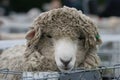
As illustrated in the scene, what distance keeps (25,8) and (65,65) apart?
21.4 meters

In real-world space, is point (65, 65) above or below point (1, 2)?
below

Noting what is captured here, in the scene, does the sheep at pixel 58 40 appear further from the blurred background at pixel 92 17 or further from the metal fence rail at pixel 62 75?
the blurred background at pixel 92 17

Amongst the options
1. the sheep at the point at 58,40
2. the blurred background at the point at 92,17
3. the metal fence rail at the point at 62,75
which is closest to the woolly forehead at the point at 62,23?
the sheep at the point at 58,40

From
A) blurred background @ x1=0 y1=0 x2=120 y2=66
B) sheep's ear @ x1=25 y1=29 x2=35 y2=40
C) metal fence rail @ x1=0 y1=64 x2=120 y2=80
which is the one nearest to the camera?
metal fence rail @ x1=0 y1=64 x2=120 y2=80

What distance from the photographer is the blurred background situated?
5895 millimetres

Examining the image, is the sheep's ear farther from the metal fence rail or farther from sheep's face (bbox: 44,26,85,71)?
the metal fence rail

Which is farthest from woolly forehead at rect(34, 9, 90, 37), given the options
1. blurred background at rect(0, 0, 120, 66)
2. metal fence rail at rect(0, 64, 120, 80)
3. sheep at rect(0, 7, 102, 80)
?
blurred background at rect(0, 0, 120, 66)

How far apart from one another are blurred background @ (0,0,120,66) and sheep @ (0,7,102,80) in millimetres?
576

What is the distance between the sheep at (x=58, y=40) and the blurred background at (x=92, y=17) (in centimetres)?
58

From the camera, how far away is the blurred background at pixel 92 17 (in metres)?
5.89

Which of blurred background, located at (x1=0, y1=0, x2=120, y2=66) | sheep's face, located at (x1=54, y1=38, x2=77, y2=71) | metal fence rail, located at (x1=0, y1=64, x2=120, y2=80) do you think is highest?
blurred background, located at (x1=0, y1=0, x2=120, y2=66)

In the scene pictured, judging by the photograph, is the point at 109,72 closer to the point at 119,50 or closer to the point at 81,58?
the point at 81,58

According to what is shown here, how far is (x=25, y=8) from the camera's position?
82.2 feet

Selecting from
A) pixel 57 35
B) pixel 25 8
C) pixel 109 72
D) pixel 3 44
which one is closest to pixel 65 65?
pixel 57 35
